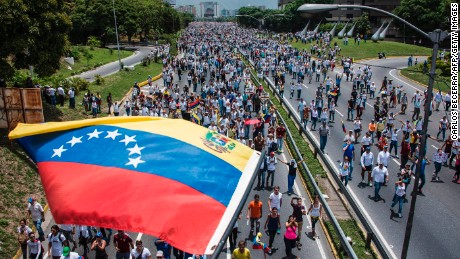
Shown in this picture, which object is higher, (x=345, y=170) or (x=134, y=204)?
(x=134, y=204)

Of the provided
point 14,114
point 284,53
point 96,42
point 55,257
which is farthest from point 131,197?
point 96,42

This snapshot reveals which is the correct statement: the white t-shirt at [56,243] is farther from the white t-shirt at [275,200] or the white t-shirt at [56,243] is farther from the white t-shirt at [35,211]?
the white t-shirt at [275,200]

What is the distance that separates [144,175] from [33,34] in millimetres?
17527

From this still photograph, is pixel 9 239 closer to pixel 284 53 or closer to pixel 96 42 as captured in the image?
pixel 284 53

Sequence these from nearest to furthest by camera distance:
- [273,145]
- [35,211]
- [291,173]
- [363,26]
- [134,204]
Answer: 1. [134,204]
2. [35,211]
3. [291,173]
4. [273,145]
5. [363,26]

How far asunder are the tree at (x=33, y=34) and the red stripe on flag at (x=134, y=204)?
1630 centimetres

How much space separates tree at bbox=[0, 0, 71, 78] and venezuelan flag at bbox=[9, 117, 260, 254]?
15.0 meters

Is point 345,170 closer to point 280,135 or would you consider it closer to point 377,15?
point 280,135

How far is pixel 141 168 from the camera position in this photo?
19.7ft

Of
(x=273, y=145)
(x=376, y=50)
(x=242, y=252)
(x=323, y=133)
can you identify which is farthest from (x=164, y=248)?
(x=376, y=50)

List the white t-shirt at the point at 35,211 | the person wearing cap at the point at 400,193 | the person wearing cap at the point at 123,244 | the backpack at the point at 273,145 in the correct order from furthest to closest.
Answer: the backpack at the point at 273,145, the person wearing cap at the point at 400,193, the white t-shirt at the point at 35,211, the person wearing cap at the point at 123,244

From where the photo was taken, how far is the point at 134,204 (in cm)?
547

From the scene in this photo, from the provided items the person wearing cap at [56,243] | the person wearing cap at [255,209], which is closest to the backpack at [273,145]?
A: the person wearing cap at [255,209]

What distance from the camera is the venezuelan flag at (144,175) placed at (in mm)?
5281
